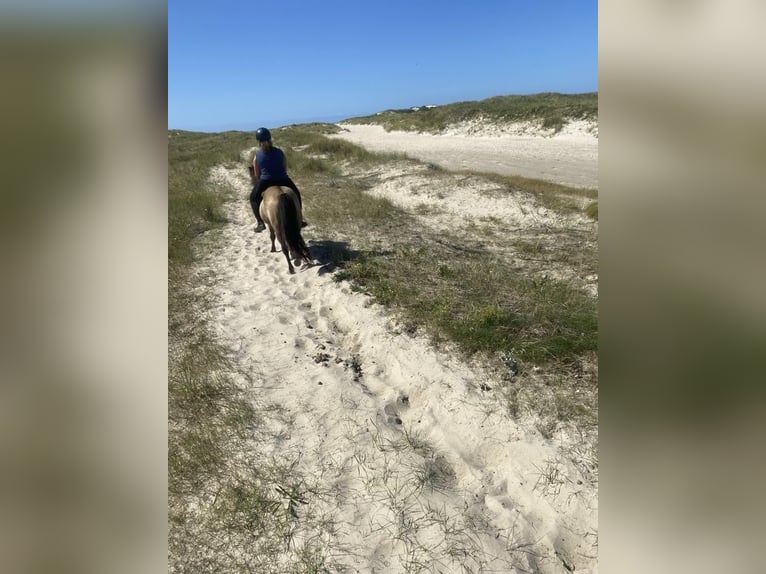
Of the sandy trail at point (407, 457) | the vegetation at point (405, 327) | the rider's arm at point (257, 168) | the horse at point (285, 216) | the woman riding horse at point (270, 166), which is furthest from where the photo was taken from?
the rider's arm at point (257, 168)

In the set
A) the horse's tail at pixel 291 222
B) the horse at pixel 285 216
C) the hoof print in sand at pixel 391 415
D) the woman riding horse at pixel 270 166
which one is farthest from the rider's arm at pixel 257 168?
the hoof print in sand at pixel 391 415

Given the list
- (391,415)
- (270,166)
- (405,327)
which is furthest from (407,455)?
(270,166)

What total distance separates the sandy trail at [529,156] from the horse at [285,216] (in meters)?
11.7

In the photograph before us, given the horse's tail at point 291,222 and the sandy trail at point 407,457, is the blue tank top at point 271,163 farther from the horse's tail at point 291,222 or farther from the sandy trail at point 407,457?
the sandy trail at point 407,457

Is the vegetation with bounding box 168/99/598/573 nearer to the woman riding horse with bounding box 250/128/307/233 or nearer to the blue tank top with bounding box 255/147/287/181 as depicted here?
the woman riding horse with bounding box 250/128/307/233

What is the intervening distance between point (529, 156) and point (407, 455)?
2271 cm

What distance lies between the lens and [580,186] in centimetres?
1427

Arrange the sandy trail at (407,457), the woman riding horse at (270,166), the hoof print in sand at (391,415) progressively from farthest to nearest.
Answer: the woman riding horse at (270,166) → the hoof print in sand at (391,415) → the sandy trail at (407,457)

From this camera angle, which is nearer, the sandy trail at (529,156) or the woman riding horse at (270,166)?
the woman riding horse at (270,166)

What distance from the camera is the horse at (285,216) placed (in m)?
6.00

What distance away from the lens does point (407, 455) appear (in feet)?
9.73

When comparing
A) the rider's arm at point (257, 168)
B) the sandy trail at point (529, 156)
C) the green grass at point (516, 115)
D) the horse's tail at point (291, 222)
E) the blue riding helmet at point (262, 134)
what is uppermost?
the green grass at point (516, 115)

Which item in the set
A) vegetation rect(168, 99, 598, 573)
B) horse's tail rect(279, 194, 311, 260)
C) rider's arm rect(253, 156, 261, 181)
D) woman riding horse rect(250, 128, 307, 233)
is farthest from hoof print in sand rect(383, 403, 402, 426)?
rider's arm rect(253, 156, 261, 181)

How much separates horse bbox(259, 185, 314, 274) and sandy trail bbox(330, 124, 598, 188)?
1167 cm
